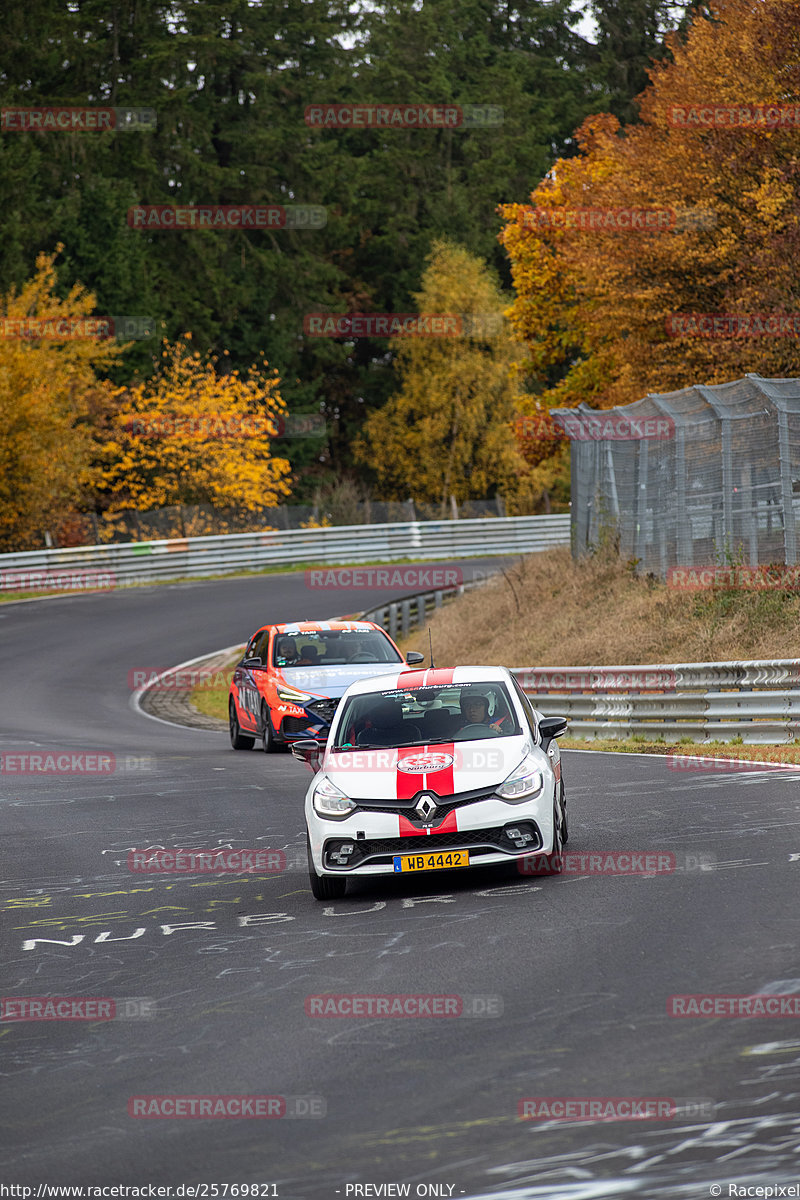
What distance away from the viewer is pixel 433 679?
11.3 meters

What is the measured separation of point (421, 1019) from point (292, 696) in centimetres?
1265

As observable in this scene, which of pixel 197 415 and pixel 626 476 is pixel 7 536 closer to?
pixel 197 415

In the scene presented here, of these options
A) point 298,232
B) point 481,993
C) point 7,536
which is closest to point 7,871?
point 481,993

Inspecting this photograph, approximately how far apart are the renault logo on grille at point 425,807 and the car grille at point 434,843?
0.12 m

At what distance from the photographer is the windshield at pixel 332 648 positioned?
66.5 ft

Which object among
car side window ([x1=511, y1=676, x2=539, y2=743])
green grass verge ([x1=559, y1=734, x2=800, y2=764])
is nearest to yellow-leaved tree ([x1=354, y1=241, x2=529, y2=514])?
green grass verge ([x1=559, y1=734, x2=800, y2=764])

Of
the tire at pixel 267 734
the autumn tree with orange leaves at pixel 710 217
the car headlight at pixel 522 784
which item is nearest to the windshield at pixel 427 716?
the car headlight at pixel 522 784

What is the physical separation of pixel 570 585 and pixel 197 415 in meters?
31.8

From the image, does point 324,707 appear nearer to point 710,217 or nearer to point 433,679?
point 433,679

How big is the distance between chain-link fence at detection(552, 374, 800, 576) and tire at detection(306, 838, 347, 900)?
13.0 metres
